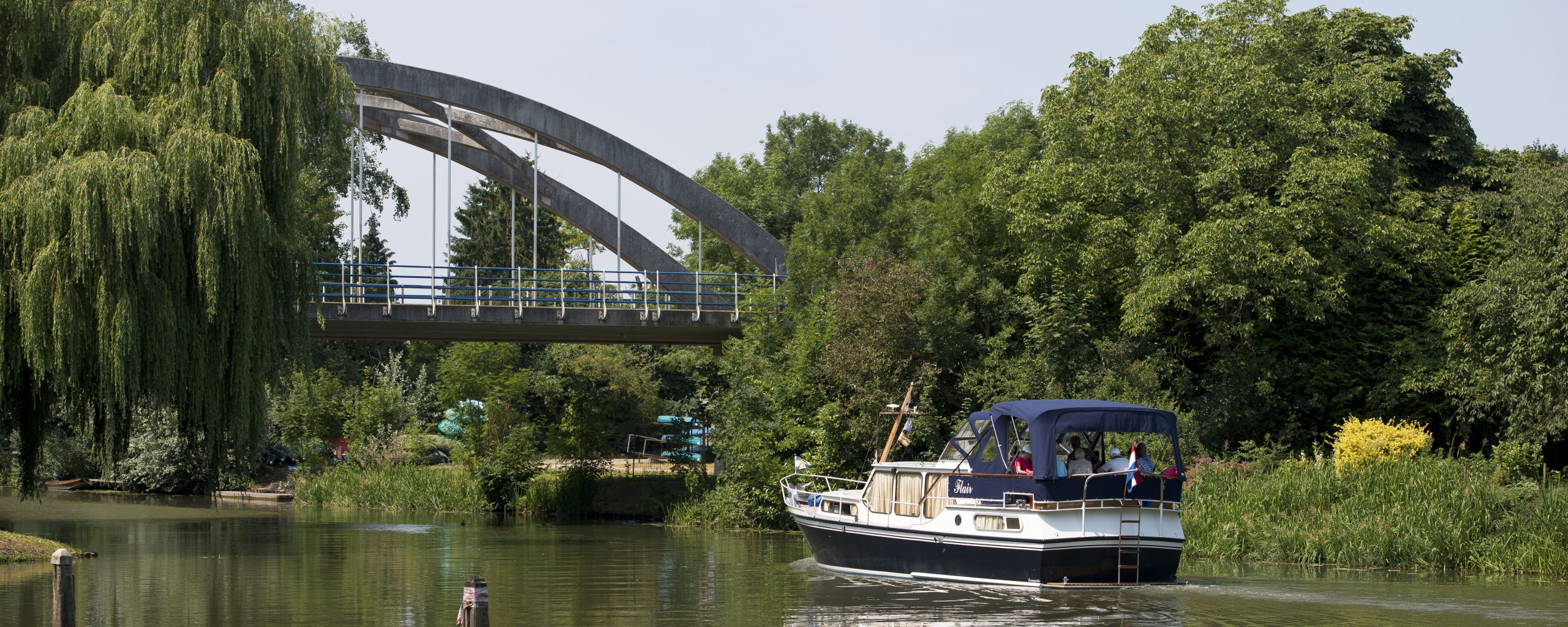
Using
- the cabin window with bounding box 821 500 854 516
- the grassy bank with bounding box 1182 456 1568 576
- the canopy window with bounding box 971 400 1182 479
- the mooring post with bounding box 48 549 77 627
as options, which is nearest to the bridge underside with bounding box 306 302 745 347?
the cabin window with bounding box 821 500 854 516

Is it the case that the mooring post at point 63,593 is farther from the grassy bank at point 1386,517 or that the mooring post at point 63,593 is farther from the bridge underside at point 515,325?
the grassy bank at point 1386,517

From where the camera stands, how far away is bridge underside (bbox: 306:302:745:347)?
35.2m

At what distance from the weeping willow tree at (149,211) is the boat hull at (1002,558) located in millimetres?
11093

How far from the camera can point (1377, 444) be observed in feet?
90.9

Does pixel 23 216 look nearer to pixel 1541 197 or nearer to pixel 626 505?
pixel 626 505

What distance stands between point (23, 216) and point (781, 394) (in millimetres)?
18161

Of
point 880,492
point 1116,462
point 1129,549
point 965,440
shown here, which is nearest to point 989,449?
point 965,440

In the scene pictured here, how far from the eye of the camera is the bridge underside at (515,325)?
3525 cm

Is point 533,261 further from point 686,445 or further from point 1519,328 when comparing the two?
point 1519,328

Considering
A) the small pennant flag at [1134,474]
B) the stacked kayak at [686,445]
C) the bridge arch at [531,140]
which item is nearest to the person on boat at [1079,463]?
the small pennant flag at [1134,474]

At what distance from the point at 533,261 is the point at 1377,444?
67.4 feet

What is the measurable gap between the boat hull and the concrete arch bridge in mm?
13959

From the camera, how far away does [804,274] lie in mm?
37438

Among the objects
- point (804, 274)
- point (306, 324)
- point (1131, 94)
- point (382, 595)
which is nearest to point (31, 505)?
point (306, 324)
